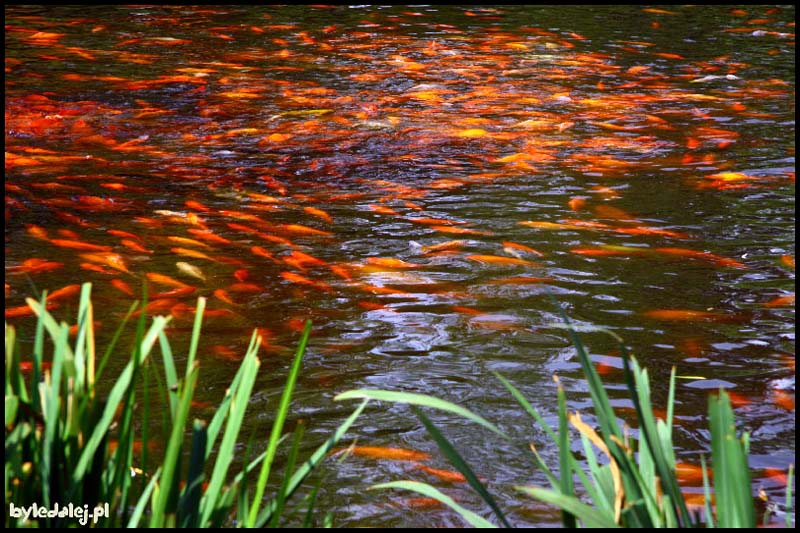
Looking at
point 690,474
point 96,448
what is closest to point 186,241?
point 690,474

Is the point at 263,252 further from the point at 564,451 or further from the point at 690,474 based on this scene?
the point at 564,451

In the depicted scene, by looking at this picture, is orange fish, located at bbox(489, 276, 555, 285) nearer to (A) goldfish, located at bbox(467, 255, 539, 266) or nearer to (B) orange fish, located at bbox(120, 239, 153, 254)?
(A) goldfish, located at bbox(467, 255, 539, 266)

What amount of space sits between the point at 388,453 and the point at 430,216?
2408 mm

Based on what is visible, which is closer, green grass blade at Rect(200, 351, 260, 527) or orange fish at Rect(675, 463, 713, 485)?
green grass blade at Rect(200, 351, 260, 527)

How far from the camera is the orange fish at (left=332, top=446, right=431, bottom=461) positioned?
3170 mm

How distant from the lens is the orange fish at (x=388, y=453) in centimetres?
317

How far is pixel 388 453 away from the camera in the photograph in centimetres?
320

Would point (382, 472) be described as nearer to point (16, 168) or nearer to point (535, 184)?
point (535, 184)

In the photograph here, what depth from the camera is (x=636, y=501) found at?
185 cm

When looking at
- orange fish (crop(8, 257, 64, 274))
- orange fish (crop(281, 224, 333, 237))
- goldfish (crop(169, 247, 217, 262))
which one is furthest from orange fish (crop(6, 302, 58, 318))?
orange fish (crop(281, 224, 333, 237))

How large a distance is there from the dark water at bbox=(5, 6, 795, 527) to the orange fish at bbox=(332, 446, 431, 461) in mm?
37

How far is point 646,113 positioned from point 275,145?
2.96m

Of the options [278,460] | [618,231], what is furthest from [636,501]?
[618,231]

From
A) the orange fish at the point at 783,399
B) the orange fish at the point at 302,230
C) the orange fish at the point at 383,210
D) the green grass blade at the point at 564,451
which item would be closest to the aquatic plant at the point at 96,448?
the green grass blade at the point at 564,451
